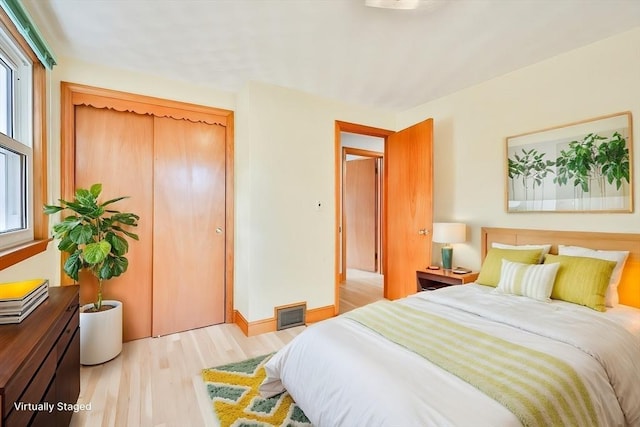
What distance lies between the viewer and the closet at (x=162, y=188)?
261 cm

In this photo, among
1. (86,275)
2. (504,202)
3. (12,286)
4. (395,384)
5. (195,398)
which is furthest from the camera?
(504,202)

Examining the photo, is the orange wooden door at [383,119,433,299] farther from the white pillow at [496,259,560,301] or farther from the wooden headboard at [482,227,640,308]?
the white pillow at [496,259,560,301]

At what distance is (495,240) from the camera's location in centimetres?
289

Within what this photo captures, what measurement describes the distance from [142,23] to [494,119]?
10.00 feet

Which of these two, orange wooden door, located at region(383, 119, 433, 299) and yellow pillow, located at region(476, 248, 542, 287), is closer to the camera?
yellow pillow, located at region(476, 248, 542, 287)

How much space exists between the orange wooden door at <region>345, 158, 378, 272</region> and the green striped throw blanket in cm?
420

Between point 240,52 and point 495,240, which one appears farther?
point 495,240

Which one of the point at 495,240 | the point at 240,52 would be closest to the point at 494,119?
the point at 495,240

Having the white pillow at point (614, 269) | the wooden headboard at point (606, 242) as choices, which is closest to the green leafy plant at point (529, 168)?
the wooden headboard at point (606, 242)

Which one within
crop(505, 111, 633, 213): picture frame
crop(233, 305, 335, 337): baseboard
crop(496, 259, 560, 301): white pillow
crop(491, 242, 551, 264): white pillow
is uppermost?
crop(505, 111, 633, 213): picture frame

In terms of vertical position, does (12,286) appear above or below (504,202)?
below

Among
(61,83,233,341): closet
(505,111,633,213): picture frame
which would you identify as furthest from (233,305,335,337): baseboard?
(505,111,633,213): picture frame

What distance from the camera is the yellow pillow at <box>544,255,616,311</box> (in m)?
1.93

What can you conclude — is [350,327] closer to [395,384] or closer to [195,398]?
[395,384]
